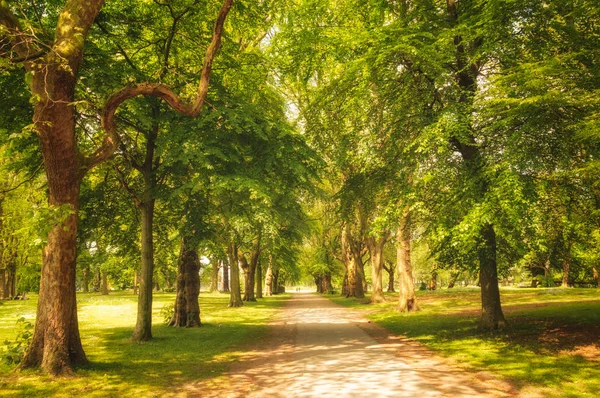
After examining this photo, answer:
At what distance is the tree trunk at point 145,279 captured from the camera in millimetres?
14172

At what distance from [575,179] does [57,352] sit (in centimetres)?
1344

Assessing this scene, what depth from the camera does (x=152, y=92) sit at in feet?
30.7

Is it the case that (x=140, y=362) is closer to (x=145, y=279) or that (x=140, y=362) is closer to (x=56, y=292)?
(x=56, y=292)

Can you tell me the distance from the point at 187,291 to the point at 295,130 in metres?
8.93

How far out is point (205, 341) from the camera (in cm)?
1439

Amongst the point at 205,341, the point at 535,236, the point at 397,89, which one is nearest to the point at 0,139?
the point at 205,341

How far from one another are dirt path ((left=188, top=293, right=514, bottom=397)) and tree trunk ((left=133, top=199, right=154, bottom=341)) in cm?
408

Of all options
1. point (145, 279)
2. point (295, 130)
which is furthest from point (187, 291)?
point (295, 130)

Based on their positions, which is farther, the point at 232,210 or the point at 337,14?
Result: the point at 337,14

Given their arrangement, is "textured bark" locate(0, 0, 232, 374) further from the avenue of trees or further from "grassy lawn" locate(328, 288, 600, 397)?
"grassy lawn" locate(328, 288, 600, 397)

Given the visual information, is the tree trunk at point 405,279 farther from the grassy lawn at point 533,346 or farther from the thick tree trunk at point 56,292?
the thick tree trunk at point 56,292

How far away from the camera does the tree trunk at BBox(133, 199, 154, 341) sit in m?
14.2

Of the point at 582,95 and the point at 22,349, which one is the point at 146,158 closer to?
the point at 22,349

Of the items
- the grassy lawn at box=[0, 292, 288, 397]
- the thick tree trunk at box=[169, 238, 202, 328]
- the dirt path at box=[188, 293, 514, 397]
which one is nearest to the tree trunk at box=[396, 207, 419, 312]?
the grassy lawn at box=[0, 292, 288, 397]
